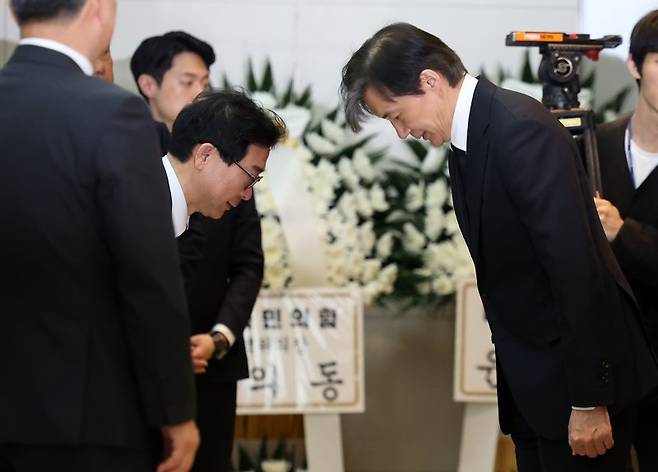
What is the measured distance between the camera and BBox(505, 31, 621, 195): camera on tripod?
103 inches

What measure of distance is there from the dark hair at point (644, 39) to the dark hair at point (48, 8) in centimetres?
148

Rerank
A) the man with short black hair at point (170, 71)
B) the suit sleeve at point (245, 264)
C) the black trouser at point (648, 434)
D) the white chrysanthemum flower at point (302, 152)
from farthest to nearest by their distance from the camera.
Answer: the white chrysanthemum flower at point (302, 152) → the man with short black hair at point (170, 71) → the suit sleeve at point (245, 264) → the black trouser at point (648, 434)

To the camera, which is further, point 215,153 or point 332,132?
point 332,132

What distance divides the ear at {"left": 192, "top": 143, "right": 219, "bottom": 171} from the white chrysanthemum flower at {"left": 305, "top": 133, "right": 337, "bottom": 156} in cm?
169

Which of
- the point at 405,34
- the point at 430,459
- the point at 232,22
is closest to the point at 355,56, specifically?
the point at 405,34

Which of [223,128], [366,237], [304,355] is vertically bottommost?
[304,355]

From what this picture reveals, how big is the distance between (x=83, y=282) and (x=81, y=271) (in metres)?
0.02

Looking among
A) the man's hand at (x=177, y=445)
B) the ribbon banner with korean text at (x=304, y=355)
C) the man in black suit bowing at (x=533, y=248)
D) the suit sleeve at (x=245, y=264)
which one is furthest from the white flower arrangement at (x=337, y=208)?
the man's hand at (x=177, y=445)

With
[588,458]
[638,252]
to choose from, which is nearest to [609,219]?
[638,252]

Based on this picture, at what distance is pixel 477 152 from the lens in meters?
2.15

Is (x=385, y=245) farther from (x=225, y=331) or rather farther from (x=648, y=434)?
(x=648, y=434)

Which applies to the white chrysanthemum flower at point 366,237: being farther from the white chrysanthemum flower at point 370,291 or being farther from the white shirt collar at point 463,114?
the white shirt collar at point 463,114

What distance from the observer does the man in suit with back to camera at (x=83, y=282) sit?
5.50 feet

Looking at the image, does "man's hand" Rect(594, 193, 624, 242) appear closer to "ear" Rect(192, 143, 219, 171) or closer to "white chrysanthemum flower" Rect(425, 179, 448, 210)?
"ear" Rect(192, 143, 219, 171)
